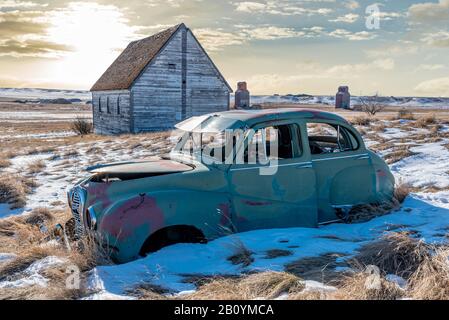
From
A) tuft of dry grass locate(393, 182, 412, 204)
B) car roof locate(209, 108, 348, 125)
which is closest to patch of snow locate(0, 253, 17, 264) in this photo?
car roof locate(209, 108, 348, 125)

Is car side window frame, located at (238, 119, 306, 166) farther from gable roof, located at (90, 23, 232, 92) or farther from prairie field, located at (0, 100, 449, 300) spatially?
gable roof, located at (90, 23, 232, 92)

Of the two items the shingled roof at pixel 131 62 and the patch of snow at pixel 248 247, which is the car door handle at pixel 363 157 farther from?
the shingled roof at pixel 131 62

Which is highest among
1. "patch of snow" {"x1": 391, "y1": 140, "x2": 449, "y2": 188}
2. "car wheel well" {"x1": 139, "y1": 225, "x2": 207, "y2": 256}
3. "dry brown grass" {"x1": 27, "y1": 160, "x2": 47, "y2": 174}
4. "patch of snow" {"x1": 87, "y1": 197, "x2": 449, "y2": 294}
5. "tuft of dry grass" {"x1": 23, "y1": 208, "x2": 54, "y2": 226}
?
"patch of snow" {"x1": 391, "y1": 140, "x2": 449, "y2": 188}

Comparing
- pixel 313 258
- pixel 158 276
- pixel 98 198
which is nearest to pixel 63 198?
pixel 98 198

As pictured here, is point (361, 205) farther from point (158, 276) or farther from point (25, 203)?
point (25, 203)

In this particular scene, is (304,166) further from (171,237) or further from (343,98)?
(343,98)

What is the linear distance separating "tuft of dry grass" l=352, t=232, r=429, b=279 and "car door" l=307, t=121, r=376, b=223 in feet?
4.30

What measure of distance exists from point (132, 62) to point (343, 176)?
79.5ft

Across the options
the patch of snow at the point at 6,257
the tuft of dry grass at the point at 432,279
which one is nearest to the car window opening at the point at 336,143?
the tuft of dry grass at the point at 432,279

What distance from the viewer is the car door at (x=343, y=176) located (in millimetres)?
5758

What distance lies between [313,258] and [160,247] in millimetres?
1675

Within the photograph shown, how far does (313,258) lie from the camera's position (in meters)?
→ 4.53

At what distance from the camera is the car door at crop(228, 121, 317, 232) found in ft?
16.7
